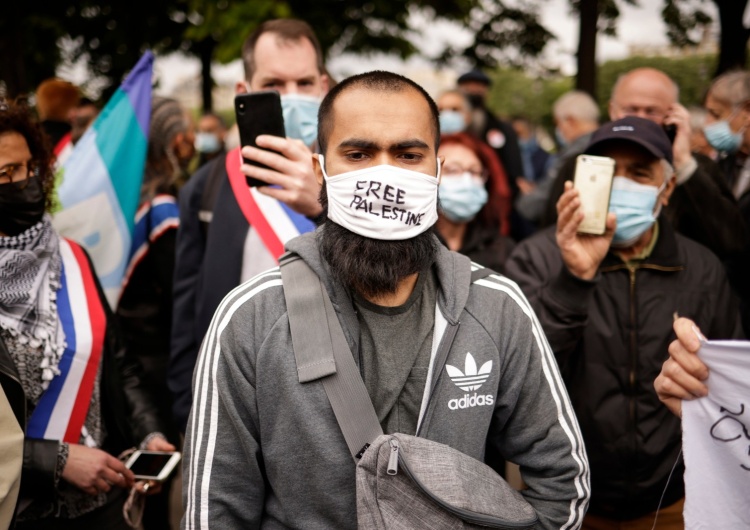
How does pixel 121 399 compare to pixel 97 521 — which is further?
pixel 121 399

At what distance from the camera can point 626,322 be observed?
9.60ft

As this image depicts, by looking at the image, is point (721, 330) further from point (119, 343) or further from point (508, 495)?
point (119, 343)

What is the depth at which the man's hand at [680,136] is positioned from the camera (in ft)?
12.5

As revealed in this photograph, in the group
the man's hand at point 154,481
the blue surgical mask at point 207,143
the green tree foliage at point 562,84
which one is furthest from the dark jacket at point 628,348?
the blue surgical mask at point 207,143

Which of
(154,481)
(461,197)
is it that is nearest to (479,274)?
(154,481)

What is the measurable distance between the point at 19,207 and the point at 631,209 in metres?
2.38

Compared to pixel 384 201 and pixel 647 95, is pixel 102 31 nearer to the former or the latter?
pixel 647 95

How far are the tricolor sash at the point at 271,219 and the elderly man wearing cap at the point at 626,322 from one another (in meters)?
0.98

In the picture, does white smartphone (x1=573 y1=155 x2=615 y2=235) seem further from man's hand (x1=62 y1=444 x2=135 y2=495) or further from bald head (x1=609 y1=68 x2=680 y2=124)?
man's hand (x1=62 y1=444 x2=135 y2=495)

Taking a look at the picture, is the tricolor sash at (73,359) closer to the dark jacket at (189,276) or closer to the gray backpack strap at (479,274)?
the dark jacket at (189,276)

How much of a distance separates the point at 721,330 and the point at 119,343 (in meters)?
2.43

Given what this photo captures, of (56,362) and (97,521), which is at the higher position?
(56,362)

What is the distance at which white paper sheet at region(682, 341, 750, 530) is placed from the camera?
2.17 meters

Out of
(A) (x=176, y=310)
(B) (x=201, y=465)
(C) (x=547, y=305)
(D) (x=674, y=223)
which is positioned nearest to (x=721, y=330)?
(C) (x=547, y=305)
